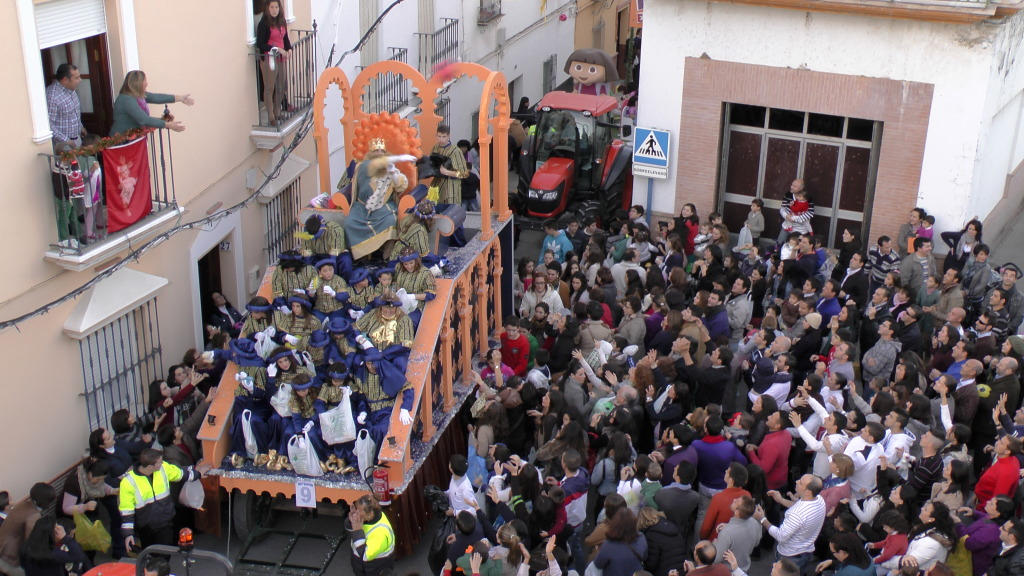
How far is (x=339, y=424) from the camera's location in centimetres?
1055

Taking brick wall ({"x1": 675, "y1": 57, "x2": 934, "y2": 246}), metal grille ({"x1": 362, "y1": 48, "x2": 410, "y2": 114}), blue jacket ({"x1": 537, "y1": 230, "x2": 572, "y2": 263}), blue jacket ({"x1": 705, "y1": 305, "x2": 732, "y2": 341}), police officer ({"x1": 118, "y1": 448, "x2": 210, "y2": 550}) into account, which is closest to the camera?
police officer ({"x1": 118, "y1": 448, "x2": 210, "y2": 550})

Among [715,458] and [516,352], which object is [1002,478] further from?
[516,352]

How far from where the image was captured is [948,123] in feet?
49.4

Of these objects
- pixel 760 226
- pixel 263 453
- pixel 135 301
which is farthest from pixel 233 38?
pixel 760 226

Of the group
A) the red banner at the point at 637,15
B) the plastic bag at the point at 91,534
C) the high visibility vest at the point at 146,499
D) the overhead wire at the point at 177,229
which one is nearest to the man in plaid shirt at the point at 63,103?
the overhead wire at the point at 177,229

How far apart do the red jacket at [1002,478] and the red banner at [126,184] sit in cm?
797

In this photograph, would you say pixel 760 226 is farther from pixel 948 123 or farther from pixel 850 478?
pixel 850 478

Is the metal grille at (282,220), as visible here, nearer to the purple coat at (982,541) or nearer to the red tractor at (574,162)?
the red tractor at (574,162)

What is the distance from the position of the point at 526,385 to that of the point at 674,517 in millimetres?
2280

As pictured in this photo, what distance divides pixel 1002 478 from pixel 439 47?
→ 13.0m

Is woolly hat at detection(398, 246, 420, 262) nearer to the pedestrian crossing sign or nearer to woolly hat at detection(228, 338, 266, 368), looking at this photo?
woolly hat at detection(228, 338, 266, 368)

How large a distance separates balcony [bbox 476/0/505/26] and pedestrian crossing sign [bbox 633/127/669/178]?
21.1 ft

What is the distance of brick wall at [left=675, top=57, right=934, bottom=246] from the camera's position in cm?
1526

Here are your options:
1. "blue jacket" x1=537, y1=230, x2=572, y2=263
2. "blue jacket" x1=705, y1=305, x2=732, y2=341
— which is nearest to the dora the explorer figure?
"blue jacket" x1=537, y1=230, x2=572, y2=263
